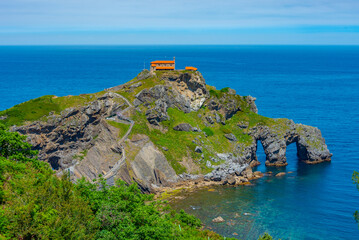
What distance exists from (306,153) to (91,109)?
64.9 metres

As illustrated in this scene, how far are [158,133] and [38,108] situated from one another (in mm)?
32165

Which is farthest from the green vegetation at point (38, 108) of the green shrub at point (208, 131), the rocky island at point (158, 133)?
the green shrub at point (208, 131)

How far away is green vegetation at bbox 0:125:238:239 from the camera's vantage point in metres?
35.0

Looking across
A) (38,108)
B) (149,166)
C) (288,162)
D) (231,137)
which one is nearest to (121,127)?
(149,166)

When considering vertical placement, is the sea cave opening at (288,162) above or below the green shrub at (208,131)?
below

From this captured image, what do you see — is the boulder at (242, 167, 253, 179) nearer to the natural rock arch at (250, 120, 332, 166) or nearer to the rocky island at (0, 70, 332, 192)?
the rocky island at (0, 70, 332, 192)

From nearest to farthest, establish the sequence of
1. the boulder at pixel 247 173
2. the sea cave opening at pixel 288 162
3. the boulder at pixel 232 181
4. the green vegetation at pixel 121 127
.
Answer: the boulder at pixel 232 181, the green vegetation at pixel 121 127, the boulder at pixel 247 173, the sea cave opening at pixel 288 162

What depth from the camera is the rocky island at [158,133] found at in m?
88.8

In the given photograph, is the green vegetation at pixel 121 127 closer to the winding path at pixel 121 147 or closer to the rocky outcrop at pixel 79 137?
the winding path at pixel 121 147

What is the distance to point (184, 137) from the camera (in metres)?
102

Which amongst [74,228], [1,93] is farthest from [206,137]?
[1,93]

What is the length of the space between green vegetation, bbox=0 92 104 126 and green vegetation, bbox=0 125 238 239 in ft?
147

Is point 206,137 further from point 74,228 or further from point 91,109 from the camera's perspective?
point 74,228

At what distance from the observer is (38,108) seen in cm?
9394
